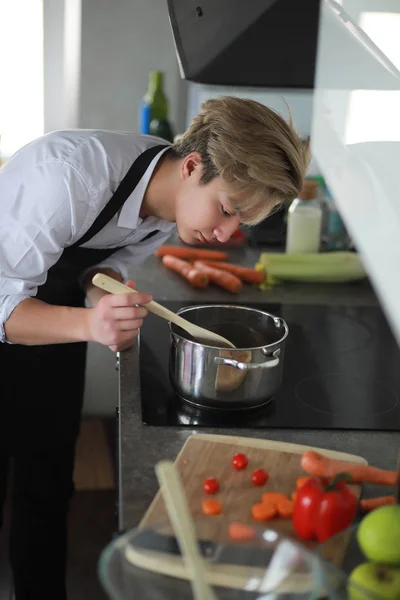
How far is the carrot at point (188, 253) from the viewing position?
237 centimetres

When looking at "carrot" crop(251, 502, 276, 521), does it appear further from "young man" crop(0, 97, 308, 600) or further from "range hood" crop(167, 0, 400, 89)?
"range hood" crop(167, 0, 400, 89)

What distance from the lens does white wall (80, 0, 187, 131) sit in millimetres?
2812

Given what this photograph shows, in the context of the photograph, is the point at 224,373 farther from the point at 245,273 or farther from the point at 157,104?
the point at 157,104

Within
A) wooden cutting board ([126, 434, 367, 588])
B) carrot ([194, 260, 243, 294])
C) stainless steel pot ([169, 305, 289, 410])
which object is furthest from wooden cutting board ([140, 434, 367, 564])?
carrot ([194, 260, 243, 294])

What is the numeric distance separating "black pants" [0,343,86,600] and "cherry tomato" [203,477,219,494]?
70cm

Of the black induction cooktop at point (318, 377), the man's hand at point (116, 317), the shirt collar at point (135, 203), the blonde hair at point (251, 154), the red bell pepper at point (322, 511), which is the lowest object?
the black induction cooktop at point (318, 377)

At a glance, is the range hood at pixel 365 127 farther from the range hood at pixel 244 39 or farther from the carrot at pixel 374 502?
the range hood at pixel 244 39

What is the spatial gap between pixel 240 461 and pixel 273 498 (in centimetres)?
10

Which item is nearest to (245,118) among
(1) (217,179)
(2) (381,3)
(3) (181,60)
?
(1) (217,179)

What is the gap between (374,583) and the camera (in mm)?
920

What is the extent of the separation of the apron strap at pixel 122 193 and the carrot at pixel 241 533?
0.72 m

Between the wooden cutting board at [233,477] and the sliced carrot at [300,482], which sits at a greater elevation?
the sliced carrot at [300,482]

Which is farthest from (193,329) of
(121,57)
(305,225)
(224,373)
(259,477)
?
(121,57)

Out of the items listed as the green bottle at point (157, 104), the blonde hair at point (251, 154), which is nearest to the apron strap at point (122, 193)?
the blonde hair at point (251, 154)
